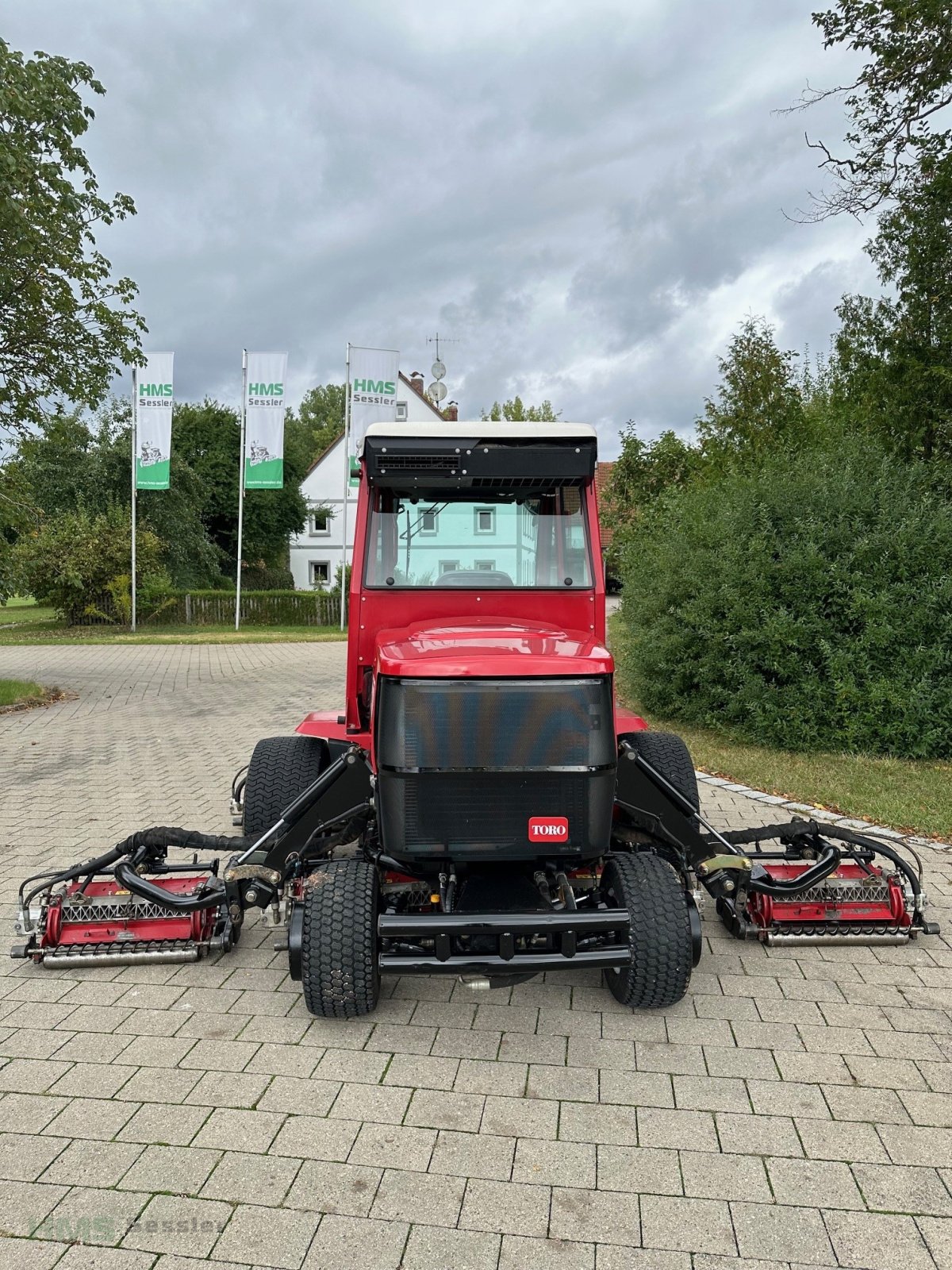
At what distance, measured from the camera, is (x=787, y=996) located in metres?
3.55

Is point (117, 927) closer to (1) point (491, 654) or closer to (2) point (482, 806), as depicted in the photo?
(2) point (482, 806)

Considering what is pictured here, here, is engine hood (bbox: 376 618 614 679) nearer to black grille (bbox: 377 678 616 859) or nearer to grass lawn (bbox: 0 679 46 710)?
black grille (bbox: 377 678 616 859)

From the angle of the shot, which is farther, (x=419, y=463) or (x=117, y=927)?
(x=419, y=463)

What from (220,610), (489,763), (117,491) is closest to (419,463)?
(489,763)

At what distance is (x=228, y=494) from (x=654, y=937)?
38339 mm

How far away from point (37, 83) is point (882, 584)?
10052mm

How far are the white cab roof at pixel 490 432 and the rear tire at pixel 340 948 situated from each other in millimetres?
1986

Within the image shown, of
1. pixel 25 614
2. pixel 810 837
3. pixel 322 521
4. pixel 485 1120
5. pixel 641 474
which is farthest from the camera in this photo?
pixel 322 521

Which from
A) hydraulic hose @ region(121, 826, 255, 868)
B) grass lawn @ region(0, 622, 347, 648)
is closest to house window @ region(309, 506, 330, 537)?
grass lawn @ region(0, 622, 347, 648)

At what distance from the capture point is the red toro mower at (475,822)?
10.2 feet

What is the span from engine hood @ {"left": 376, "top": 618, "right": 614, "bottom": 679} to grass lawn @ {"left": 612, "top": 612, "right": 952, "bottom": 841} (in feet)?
10.8

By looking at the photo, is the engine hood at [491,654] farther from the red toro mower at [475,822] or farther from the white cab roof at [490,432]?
the white cab roof at [490,432]

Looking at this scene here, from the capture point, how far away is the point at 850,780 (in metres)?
6.76

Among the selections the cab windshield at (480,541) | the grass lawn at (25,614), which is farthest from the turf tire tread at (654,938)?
the grass lawn at (25,614)
